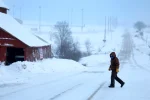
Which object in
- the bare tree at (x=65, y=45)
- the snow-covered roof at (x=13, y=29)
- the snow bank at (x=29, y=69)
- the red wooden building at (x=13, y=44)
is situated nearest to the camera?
the snow bank at (x=29, y=69)

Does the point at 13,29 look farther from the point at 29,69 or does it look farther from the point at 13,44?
the point at 29,69

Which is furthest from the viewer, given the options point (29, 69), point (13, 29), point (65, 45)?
point (65, 45)

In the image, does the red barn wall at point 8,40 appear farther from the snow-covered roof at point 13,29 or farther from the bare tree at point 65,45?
the bare tree at point 65,45

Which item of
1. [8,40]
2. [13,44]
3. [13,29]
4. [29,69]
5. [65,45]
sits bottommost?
[29,69]

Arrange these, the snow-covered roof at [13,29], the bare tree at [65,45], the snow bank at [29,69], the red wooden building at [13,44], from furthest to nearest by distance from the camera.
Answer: the bare tree at [65,45], the snow-covered roof at [13,29], the red wooden building at [13,44], the snow bank at [29,69]

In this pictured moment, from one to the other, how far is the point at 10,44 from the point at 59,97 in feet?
70.9

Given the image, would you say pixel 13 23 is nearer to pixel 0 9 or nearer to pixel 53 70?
pixel 0 9

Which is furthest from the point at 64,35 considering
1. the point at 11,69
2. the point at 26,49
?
the point at 11,69

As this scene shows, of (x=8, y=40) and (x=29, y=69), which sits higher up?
(x=8, y=40)

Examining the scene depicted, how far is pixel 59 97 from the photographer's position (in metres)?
12.8

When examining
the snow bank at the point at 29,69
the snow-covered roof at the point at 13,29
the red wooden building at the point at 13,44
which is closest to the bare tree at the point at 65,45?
the red wooden building at the point at 13,44

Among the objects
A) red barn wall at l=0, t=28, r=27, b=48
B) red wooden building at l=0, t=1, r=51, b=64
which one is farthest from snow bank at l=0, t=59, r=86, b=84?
red barn wall at l=0, t=28, r=27, b=48

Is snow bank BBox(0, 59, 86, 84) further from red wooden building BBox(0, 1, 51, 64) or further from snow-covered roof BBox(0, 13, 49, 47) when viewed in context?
snow-covered roof BBox(0, 13, 49, 47)

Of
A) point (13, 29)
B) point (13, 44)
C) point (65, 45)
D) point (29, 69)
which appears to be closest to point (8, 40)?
point (13, 44)
